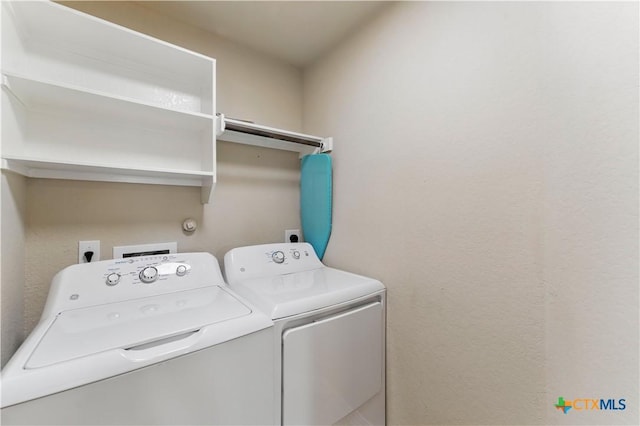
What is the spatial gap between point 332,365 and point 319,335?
0.17 m

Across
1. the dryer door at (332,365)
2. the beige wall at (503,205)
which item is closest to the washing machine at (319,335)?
the dryer door at (332,365)

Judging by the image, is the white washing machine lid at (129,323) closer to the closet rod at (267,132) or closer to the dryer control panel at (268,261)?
the dryer control panel at (268,261)

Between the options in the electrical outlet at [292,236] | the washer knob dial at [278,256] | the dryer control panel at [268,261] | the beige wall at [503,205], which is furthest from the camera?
the electrical outlet at [292,236]

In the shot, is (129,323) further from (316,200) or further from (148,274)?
(316,200)

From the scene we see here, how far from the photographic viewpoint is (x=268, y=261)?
1.51 metres

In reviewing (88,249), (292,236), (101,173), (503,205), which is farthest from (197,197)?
(503,205)

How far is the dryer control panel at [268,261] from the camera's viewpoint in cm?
141

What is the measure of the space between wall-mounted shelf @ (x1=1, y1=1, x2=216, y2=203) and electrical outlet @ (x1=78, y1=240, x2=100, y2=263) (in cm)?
32

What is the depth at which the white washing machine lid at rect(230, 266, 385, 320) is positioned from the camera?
1028 mm

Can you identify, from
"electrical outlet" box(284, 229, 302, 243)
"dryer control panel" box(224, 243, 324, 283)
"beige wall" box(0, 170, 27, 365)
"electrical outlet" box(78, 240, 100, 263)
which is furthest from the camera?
"electrical outlet" box(284, 229, 302, 243)

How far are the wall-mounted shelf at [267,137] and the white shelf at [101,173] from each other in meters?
0.31

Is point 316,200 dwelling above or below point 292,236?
above

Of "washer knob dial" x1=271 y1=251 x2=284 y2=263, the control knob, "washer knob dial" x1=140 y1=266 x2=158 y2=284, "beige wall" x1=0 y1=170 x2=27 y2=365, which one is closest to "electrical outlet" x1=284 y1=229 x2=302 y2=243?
"washer knob dial" x1=271 y1=251 x2=284 y2=263

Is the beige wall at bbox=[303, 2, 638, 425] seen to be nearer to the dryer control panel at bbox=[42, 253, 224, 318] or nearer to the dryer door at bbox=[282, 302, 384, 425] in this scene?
the dryer door at bbox=[282, 302, 384, 425]
